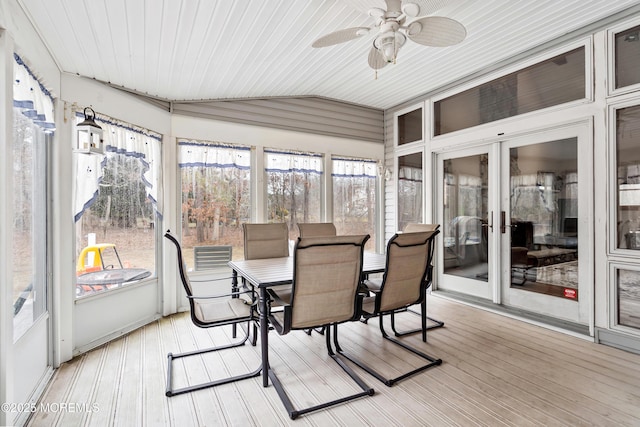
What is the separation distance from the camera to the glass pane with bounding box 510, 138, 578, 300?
10.9 feet

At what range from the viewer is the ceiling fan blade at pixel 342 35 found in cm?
230

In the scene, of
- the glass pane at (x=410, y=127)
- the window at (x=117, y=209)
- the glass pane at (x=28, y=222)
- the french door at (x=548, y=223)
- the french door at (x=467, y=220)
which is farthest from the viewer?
the glass pane at (x=410, y=127)

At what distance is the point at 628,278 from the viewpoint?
2.86 metres

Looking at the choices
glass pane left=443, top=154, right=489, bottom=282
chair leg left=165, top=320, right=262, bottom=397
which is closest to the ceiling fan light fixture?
glass pane left=443, top=154, right=489, bottom=282

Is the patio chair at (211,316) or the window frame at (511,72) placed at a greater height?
the window frame at (511,72)

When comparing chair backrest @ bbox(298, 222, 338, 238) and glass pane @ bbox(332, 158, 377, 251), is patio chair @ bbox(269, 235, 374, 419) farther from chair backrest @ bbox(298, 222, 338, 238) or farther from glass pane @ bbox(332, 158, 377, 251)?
glass pane @ bbox(332, 158, 377, 251)

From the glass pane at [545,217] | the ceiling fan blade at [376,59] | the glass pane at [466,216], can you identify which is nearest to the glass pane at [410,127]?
the glass pane at [466,216]

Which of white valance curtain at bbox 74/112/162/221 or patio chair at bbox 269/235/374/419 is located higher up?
white valance curtain at bbox 74/112/162/221

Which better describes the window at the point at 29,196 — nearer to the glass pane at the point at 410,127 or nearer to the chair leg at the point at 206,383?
the chair leg at the point at 206,383

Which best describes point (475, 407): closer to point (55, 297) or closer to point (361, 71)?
point (55, 297)

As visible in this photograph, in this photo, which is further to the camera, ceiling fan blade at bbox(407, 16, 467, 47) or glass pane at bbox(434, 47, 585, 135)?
glass pane at bbox(434, 47, 585, 135)

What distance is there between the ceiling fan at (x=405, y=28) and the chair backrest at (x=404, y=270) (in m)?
1.43

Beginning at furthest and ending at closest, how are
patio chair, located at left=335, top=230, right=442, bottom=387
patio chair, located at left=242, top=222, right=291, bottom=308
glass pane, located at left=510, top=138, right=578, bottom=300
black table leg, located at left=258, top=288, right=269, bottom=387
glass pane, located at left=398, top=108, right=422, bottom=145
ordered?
glass pane, located at left=398, top=108, right=422, bottom=145, patio chair, located at left=242, top=222, right=291, bottom=308, glass pane, located at left=510, top=138, right=578, bottom=300, patio chair, located at left=335, top=230, right=442, bottom=387, black table leg, located at left=258, top=288, right=269, bottom=387

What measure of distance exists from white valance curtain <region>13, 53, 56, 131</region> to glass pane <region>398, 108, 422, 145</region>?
14.6 feet
